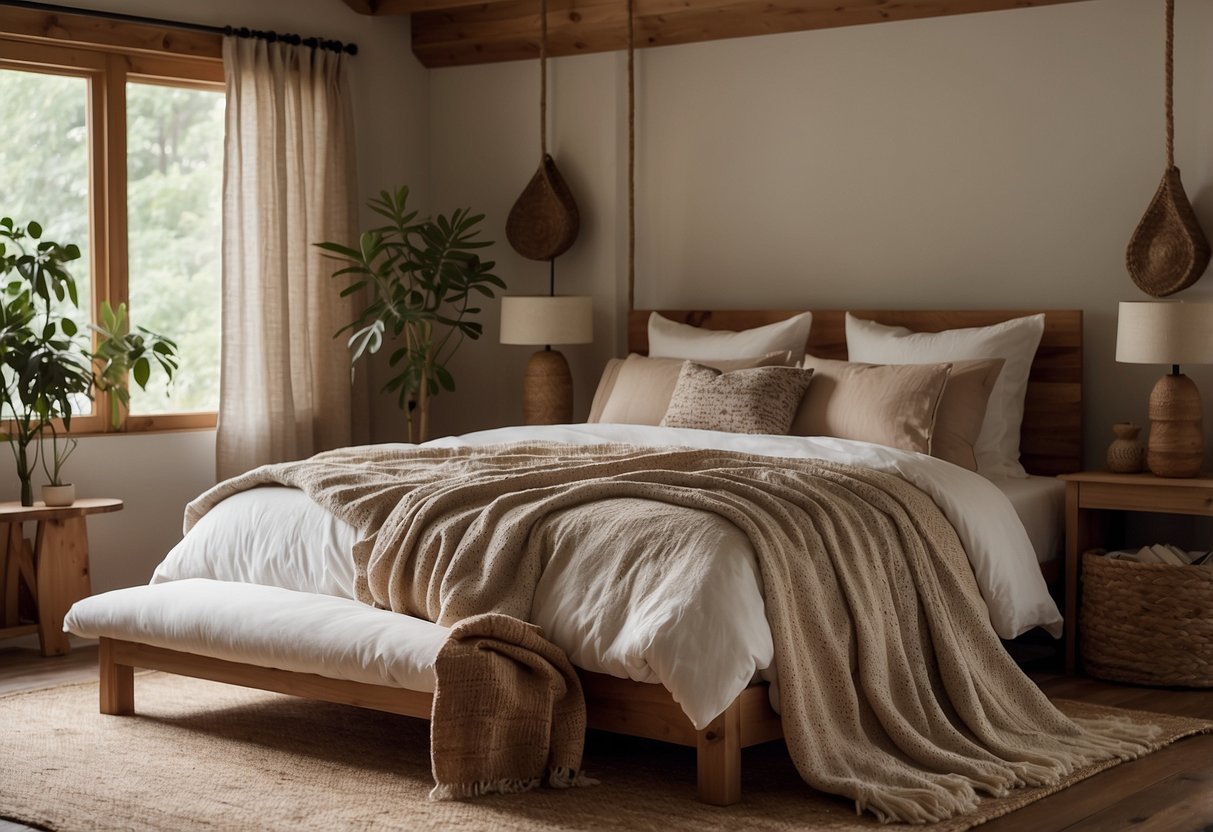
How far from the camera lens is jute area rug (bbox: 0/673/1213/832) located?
318 cm

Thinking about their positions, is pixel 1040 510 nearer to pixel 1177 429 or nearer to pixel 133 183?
pixel 1177 429

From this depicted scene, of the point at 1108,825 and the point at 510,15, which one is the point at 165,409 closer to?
the point at 510,15

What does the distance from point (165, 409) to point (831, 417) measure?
271 centimetres

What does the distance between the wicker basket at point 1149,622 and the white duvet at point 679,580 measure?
0.61ft

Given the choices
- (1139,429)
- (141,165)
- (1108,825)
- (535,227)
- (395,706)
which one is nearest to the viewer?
(1108,825)

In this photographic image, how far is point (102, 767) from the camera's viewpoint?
3.64 m

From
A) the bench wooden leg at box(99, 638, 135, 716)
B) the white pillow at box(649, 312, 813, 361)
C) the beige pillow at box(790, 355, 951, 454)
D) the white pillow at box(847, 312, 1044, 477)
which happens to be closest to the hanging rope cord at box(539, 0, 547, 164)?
the white pillow at box(649, 312, 813, 361)

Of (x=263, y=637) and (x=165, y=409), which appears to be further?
(x=165, y=409)

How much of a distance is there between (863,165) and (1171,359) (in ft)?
5.27

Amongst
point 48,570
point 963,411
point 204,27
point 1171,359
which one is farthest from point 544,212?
point 1171,359

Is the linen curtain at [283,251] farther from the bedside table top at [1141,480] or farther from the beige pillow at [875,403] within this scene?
the bedside table top at [1141,480]

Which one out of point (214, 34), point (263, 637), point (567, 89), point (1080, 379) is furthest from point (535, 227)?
point (263, 637)

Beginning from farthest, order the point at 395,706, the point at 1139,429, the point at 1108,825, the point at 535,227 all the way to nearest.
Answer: the point at 535,227, the point at 1139,429, the point at 395,706, the point at 1108,825

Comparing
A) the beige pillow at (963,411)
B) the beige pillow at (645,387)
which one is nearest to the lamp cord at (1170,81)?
the beige pillow at (963,411)
